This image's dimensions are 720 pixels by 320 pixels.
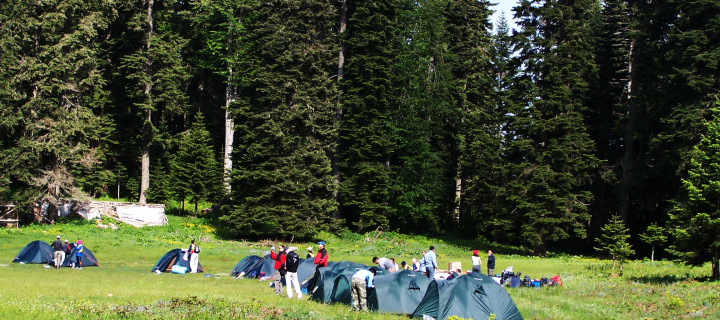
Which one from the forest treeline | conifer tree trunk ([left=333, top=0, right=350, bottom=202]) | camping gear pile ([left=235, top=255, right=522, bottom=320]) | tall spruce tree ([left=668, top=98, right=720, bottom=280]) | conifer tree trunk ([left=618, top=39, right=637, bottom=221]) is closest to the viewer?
camping gear pile ([left=235, top=255, right=522, bottom=320])

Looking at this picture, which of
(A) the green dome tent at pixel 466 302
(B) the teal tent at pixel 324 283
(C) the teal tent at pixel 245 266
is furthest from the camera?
(C) the teal tent at pixel 245 266

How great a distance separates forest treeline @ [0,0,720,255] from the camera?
123 ft

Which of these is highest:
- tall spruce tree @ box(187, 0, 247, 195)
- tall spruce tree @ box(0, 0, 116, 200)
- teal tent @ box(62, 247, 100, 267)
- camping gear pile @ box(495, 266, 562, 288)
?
tall spruce tree @ box(187, 0, 247, 195)

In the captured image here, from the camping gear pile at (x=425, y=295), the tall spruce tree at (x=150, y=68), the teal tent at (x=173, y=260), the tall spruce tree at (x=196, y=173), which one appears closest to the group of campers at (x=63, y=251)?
the teal tent at (x=173, y=260)

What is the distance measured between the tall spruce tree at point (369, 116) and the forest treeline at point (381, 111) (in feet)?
0.52

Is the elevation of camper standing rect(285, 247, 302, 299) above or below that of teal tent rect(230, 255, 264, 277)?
above

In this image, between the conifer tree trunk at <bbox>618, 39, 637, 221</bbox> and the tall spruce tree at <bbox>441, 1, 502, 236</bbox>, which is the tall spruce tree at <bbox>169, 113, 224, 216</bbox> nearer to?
the tall spruce tree at <bbox>441, 1, 502, 236</bbox>

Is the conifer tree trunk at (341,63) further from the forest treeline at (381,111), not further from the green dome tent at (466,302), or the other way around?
the green dome tent at (466,302)

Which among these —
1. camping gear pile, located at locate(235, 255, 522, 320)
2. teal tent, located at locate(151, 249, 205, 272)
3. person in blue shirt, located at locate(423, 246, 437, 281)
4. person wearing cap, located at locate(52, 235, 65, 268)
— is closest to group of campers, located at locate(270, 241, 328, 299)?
camping gear pile, located at locate(235, 255, 522, 320)

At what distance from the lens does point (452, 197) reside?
176 ft

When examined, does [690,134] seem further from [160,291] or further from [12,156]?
[12,156]

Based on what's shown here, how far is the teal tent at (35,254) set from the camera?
87.0 ft

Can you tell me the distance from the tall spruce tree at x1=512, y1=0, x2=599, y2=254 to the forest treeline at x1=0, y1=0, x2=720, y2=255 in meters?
0.15

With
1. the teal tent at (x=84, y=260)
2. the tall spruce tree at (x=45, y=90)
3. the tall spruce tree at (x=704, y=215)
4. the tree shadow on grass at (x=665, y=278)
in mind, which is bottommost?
the teal tent at (x=84, y=260)
